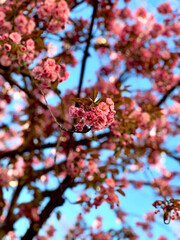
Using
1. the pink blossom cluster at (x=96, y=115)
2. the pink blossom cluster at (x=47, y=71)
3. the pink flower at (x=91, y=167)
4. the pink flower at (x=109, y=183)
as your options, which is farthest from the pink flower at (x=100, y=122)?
the pink flower at (x=91, y=167)

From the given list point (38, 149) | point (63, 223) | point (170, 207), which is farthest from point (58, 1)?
point (63, 223)

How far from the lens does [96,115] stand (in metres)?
1.32

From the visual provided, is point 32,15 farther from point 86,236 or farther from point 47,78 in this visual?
point 86,236

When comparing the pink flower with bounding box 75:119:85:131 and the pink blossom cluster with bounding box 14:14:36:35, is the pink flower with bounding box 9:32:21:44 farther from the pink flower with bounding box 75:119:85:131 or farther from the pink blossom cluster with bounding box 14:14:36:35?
the pink flower with bounding box 75:119:85:131

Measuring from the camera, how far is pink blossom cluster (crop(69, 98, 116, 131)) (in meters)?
1.31

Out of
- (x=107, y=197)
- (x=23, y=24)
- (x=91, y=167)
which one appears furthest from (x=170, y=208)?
(x=23, y=24)

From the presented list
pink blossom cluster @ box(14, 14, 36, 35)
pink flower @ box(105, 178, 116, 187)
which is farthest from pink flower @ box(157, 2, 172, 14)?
pink flower @ box(105, 178, 116, 187)

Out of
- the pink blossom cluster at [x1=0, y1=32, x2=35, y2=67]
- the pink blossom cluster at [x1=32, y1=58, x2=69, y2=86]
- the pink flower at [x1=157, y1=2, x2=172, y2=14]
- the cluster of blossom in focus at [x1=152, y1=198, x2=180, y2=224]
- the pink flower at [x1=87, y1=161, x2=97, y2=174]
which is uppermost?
the pink flower at [x1=157, y1=2, x2=172, y2=14]

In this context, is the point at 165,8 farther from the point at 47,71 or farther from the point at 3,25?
the point at 47,71

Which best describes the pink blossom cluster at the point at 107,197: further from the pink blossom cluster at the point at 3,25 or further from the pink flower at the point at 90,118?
the pink blossom cluster at the point at 3,25

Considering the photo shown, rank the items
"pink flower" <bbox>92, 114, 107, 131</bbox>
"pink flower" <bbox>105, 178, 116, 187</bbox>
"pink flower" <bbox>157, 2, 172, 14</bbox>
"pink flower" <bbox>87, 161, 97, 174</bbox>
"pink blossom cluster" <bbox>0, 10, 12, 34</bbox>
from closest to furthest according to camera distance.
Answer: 1. "pink flower" <bbox>92, 114, 107, 131</bbox>
2. "pink blossom cluster" <bbox>0, 10, 12, 34</bbox>
3. "pink flower" <bbox>105, 178, 116, 187</bbox>
4. "pink flower" <bbox>87, 161, 97, 174</bbox>
5. "pink flower" <bbox>157, 2, 172, 14</bbox>

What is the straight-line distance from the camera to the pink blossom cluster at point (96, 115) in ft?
4.29

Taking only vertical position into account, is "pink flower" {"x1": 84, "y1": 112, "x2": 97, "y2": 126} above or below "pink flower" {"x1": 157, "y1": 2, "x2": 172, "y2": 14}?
below

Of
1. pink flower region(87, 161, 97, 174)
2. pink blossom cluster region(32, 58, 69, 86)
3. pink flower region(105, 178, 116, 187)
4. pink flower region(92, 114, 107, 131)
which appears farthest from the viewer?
pink flower region(87, 161, 97, 174)
